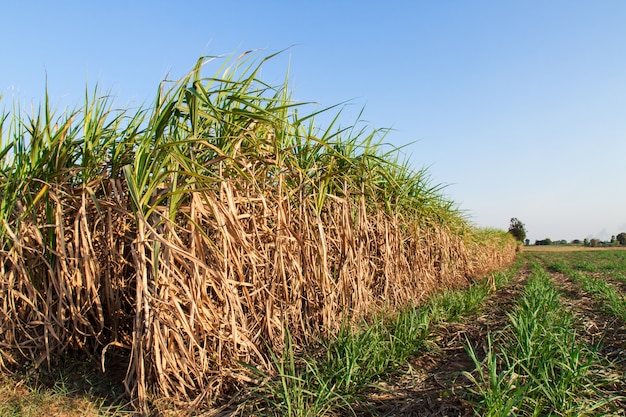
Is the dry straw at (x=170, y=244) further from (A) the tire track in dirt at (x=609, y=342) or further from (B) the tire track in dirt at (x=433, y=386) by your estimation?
(A) the tire track in dirt at (x=609, y=342)

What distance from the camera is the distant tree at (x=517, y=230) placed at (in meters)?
59.7

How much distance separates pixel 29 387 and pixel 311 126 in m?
2.66

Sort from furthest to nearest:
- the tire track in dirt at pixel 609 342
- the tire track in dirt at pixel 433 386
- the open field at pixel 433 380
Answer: the tire track in dirt at pixel 609 342 → the tire track in dirt at pixel 433 386 → the open field at pixel 433 380

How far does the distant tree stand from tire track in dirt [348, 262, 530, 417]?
6005cm

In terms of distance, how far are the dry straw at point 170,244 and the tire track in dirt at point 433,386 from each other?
0.70 meters

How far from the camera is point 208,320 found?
2428 mm

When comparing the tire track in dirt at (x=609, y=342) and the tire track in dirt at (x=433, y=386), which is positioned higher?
the tire track in dirt at (x=609, y=342)

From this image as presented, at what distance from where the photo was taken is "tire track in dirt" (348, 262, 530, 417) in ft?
7.22

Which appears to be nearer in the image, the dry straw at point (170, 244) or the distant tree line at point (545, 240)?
the dry straw at point (170, 244)

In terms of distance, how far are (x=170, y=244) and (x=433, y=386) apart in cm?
166

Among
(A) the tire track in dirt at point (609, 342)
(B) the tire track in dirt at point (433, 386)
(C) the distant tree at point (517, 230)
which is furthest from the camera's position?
(C) the distant tree at point (517, 230)

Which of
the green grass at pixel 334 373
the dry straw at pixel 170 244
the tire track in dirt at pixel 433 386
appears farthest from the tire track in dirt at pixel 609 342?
the dry straw at pixel 170 244

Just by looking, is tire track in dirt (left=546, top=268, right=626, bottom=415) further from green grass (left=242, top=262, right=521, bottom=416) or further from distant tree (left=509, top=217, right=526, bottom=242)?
distant tree (left=509, top=217, right=526, bottom=242)

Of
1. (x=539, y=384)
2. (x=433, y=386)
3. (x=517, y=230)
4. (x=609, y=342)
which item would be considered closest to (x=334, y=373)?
(x=433, y=386)
